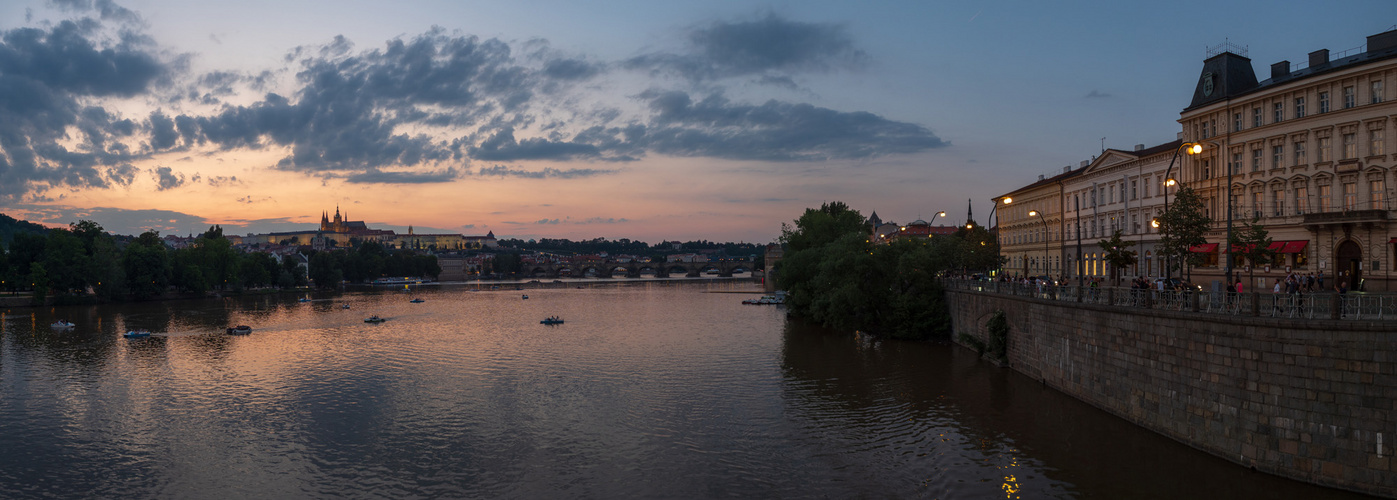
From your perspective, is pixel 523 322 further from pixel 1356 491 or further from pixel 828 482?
pixel 1356 491

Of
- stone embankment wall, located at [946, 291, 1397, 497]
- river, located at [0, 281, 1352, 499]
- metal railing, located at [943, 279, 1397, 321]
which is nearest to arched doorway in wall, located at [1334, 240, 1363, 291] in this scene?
metal railing, located at [943, 279, 1397, 321]

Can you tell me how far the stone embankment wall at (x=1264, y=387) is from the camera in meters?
17.6

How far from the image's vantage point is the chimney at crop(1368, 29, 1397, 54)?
36.1 meters

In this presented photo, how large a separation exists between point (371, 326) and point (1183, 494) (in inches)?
2909

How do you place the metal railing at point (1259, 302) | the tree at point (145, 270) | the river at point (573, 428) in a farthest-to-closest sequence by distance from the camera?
1. the tree at point (145, 270)
2. the river at point (573, 428)
3. the metal railing at point (1259, 302)

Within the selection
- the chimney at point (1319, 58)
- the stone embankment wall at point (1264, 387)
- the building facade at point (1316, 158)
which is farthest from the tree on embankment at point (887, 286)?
the stone embankment wall at point (1264, 387)

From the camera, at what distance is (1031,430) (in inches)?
1099

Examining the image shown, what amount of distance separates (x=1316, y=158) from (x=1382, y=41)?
6.59 meters

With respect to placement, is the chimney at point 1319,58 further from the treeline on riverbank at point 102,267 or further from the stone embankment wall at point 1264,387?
the treeline on riverbank at point 102,267

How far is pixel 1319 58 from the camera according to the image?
4016cm

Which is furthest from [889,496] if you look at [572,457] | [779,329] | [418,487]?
[779,329]

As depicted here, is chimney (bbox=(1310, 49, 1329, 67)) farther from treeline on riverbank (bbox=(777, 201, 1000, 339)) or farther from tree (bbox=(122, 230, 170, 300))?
tree (bbox=(122, 230, 170, 300))

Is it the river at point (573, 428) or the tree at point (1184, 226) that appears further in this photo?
the tree at point (1184, 226)

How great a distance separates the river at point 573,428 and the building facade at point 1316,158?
48.2ft
